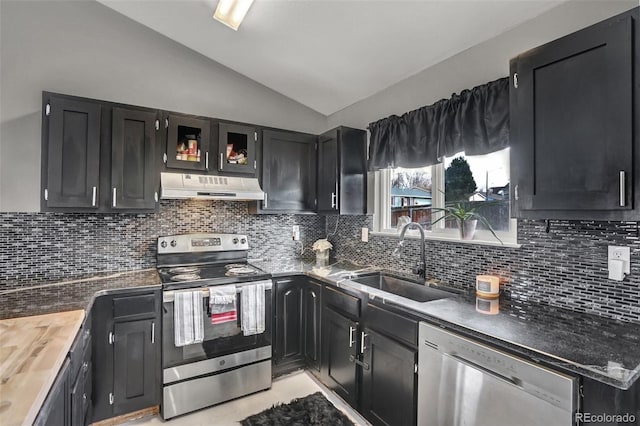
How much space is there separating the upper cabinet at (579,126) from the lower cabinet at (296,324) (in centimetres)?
170

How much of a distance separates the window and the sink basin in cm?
40

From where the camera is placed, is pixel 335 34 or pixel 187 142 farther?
pixel 187 142

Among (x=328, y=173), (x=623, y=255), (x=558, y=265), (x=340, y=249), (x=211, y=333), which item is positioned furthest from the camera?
(x=340, y=249)

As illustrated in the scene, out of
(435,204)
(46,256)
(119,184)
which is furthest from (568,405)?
(46,256)

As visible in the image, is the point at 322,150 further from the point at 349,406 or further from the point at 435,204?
the point at 349,406

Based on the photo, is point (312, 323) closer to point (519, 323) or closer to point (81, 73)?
point (519, 323)

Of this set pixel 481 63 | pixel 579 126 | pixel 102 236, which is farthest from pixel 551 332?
pixel 102 236

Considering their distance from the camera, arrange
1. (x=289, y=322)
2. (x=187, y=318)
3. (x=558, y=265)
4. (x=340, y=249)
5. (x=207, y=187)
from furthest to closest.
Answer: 1. (x=340, y=249)
2. (x=289, y=322)
3. (x=207, y=187)
4. (x=187, y=318)
5. (x=558, y=265)

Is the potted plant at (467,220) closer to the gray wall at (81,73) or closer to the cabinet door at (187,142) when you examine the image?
the cabinet door at (187,142)

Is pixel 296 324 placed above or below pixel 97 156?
below

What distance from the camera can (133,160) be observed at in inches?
95.9

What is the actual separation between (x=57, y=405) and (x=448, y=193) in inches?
95.9

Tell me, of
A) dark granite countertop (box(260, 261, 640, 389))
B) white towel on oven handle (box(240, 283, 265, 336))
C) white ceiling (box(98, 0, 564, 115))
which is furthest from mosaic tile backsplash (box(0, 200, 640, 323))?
white ceiling (box(98, 0, 564, 115))

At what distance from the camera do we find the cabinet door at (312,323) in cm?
265
